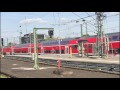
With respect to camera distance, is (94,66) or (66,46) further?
(66,46)

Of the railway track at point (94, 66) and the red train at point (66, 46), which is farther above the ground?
the red train at point (66, 46)

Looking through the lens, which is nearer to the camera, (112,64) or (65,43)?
(112,64)

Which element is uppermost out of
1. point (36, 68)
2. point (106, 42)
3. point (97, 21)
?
point (97, 21)

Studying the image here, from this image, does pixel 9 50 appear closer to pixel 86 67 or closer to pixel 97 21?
pixel 97 21

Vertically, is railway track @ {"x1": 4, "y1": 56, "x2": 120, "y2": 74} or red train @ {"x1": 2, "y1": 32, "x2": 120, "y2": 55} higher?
red train @ {"x1": 2, "y1": 32, "x2": 120, "y2": 55}

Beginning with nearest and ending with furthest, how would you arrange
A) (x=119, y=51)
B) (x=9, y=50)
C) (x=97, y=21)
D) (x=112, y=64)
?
(x=112, y=64) < (x=97, y=21) < (x=119, y=51) < (x=9, y=50)

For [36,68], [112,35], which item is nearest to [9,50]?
[112,35]

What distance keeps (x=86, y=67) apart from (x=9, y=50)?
78.9 m

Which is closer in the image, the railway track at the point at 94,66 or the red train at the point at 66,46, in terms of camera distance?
the railway track at the point at 94,66

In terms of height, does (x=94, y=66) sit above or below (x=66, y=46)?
below

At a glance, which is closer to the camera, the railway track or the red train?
the railway track
